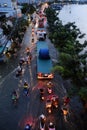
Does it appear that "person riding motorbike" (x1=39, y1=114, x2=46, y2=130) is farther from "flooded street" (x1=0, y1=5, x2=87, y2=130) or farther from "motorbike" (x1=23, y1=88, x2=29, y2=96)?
"motorbike" (x1=23, y1=88, x2=29, y2=96)

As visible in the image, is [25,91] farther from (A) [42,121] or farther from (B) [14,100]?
(A) [42,121]

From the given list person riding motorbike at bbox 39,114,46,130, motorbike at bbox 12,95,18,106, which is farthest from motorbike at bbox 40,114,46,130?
motorbike at bbox 12,95,18,106

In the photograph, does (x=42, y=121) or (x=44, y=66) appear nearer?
Result: (x=42, y=121)

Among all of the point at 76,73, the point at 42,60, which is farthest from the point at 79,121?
the point at 42,60

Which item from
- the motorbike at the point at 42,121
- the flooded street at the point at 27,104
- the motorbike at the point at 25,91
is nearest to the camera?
the motorbike at the point at 42,121

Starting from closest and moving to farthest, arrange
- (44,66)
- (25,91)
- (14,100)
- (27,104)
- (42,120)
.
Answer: (42,120), (27,104), (14,100), (25,91), (44,66)

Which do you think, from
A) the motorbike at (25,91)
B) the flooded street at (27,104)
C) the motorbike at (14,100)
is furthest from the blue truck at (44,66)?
the motorbike at (14,100)

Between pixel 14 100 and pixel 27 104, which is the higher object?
pixel 14 100

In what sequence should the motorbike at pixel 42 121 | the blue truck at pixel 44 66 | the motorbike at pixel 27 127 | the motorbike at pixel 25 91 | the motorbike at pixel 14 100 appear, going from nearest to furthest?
the motorbike at pixel 27 127 < the motorbike at pixel 42 121 < the motorbike at pixel 14 100 < the motorbike at pixel 25 91 < the blue truck at pixel 44 66

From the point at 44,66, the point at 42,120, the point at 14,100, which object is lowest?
the point at 44,66

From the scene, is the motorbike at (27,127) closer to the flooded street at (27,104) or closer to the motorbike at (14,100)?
the flooded street at (27,104)

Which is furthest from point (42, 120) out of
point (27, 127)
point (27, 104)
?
point (27, 104)
